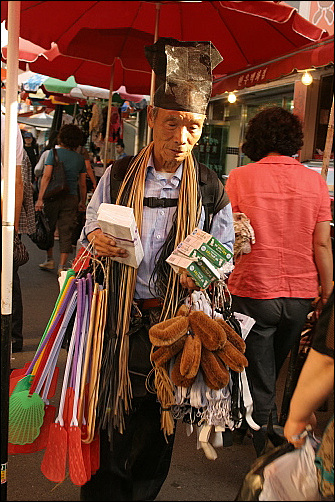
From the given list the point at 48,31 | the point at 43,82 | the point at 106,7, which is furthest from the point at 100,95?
the point at 106,7

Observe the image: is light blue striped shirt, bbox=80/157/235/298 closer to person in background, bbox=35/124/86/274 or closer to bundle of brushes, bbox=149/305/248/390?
bundle of brushes, bbox=149/305/248/390

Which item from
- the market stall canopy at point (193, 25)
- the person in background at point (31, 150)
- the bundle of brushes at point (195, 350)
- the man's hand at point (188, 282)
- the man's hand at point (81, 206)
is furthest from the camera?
the person in background at point (31, 150)

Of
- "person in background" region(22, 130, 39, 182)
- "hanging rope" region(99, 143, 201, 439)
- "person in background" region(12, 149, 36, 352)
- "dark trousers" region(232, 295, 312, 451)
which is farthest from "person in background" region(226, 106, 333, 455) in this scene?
"person in background" region(22, 130, 39, 182)

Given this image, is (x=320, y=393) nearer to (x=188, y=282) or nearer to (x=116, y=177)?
(x=188, y=282)

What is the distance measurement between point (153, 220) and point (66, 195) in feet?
17.1

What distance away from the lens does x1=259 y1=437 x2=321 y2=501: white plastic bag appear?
1.33m

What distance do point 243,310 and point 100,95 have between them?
7.60 meters

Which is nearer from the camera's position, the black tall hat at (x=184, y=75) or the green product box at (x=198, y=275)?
the green product box at (x=198, y=275)

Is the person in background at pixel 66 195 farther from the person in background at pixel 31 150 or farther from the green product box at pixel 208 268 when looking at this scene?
the green product box at pixel 208 268

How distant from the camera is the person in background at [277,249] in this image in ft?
9.99

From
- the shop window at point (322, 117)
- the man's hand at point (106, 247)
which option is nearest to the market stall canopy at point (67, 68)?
the shop window at point (322, 117)

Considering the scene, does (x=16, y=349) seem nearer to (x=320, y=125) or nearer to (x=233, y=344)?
(x=233, y=344)

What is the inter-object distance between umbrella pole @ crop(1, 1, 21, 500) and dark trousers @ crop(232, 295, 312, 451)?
4.46ft

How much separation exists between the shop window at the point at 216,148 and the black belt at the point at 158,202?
20.6 ft
